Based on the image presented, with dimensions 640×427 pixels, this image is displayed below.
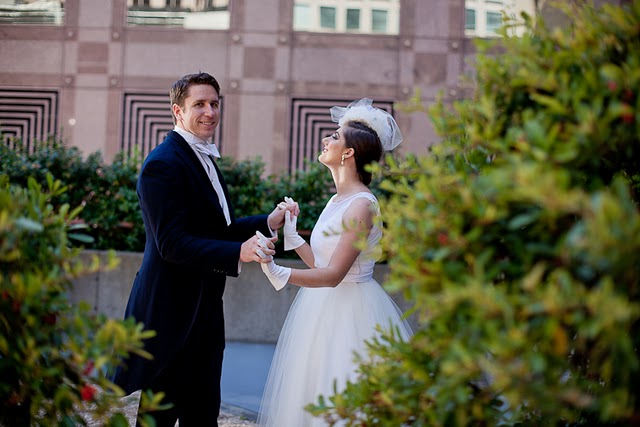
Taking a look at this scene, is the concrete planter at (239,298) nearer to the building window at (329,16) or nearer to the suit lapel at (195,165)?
the suit lapel at (195,165)

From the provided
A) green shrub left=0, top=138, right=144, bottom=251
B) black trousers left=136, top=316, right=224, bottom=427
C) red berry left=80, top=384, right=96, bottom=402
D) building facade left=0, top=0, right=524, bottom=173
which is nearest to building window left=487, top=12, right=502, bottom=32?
building facade left=0, top=0, right=524, bottom=173

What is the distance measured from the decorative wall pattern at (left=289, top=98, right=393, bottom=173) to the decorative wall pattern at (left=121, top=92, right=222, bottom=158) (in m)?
1.29

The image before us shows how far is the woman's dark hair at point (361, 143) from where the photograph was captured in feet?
12.1

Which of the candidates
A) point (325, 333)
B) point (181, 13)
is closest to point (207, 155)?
point (325, 333)

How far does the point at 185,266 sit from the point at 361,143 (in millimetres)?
1187

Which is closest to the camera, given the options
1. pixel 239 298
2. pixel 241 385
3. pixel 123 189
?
pixel 241 385

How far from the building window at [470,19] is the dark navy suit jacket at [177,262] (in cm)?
926

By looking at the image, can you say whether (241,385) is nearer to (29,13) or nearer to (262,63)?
(262,63)

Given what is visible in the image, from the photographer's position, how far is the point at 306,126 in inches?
452

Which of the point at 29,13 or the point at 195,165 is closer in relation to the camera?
the point at 195,165

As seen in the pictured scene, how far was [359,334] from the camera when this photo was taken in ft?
11.1

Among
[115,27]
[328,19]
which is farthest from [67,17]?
[328,19]

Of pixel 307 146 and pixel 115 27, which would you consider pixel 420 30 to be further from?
pixel 115 27

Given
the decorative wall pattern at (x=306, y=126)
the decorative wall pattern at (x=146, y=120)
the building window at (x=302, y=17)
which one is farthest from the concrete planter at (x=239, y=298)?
the building window at (x=302, y=17)
